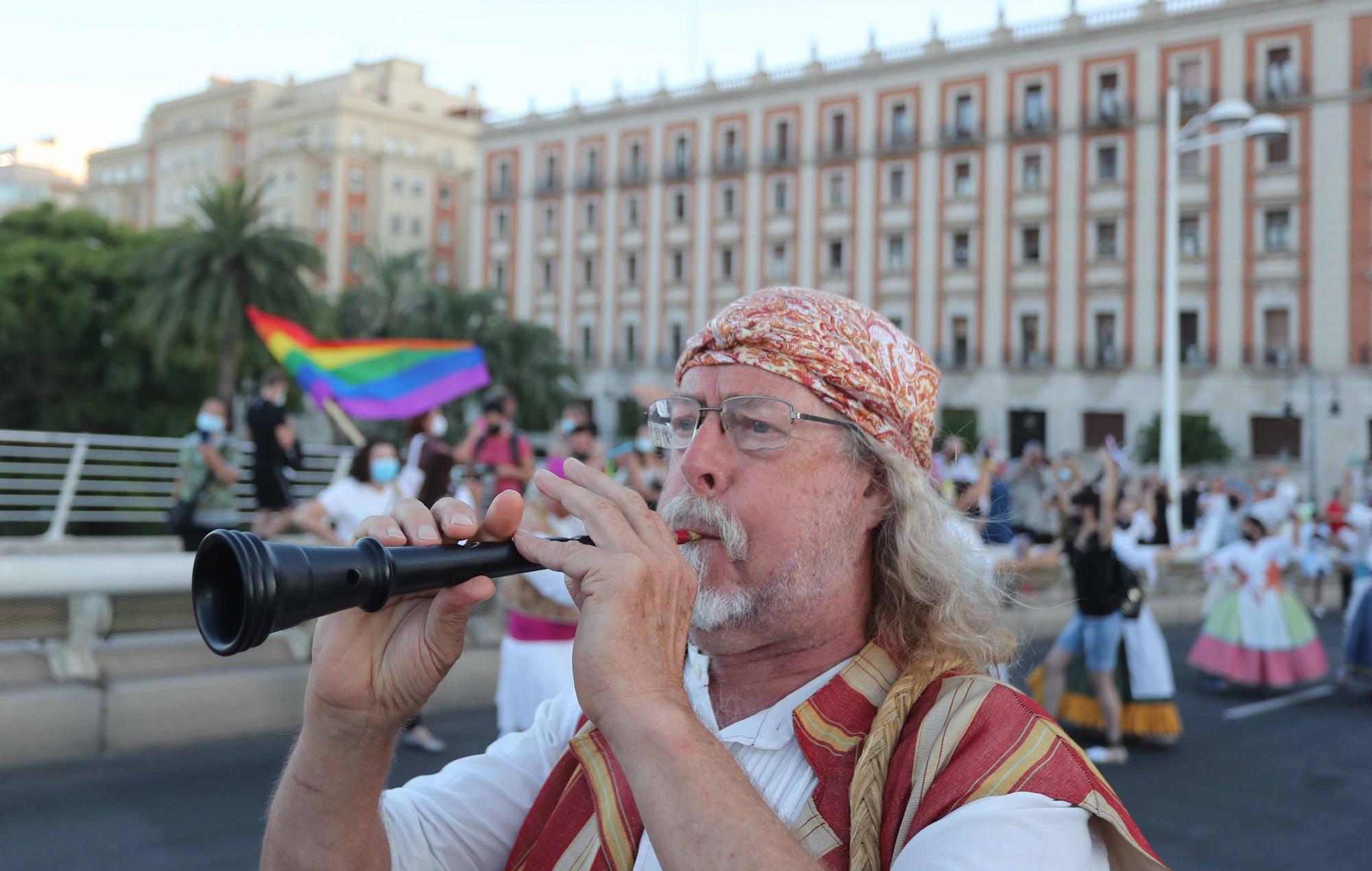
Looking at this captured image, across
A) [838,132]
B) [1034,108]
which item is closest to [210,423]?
[1034,108]

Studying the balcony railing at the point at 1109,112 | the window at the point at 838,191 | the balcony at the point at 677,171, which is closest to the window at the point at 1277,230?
the balcony railing at the point at 1109,112

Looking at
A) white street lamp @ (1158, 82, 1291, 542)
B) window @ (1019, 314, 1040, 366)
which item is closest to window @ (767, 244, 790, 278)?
window @ (1019, 314, 1040, 366)

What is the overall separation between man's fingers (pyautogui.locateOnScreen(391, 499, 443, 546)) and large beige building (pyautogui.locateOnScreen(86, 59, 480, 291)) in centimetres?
7574

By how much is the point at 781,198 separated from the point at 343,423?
49243 mm

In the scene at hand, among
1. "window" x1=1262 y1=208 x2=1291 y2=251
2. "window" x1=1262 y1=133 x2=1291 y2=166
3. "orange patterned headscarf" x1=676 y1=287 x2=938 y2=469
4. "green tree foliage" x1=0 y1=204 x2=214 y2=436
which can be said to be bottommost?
"orange patterned headscarf" x1=676 y1=287 x2=938 y2=469

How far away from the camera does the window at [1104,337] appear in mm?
48875

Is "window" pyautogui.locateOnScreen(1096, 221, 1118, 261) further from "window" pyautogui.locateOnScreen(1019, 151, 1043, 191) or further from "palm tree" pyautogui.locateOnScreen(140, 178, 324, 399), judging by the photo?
"palm tree" pyautogui.locateOnScreen(140, 178, 324, 399)

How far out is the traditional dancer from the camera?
419 inches

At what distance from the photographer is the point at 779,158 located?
188 ft

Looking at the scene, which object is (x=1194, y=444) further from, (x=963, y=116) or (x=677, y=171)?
(x=677, y=171)

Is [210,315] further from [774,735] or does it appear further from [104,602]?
[774,735]

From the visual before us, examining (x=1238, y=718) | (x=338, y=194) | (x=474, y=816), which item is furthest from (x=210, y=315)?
(x=338, y=194)

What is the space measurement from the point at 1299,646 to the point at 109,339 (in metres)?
41.4

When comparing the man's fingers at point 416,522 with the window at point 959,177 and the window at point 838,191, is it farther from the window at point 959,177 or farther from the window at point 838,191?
the window at point 838,191
